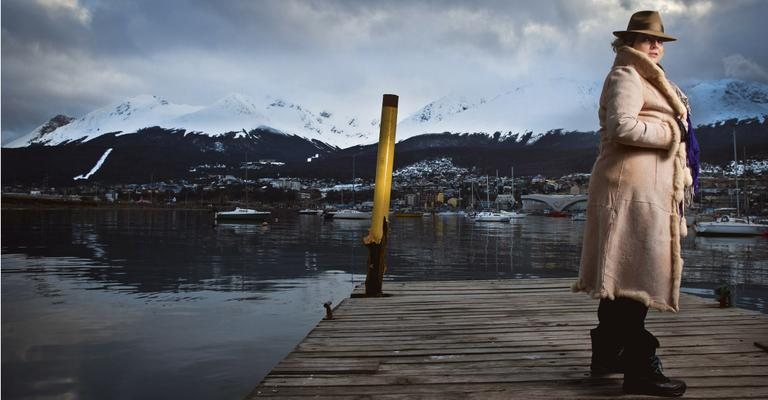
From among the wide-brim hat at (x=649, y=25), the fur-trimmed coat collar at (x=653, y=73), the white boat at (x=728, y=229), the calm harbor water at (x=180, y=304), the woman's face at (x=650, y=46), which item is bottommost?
the calm harbor water at (x=180, y=304)

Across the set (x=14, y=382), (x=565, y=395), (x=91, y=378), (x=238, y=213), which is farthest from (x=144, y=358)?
(x=238, y=213)

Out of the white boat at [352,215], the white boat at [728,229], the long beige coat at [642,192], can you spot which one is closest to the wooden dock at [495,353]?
the long beige coat at [642,192]

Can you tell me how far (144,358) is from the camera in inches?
325

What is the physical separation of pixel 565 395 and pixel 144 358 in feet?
21.8

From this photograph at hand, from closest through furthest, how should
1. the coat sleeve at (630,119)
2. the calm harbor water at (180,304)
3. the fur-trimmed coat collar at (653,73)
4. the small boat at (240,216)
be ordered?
1. the coat sleeve at (630,119)
2. the fur-trimmed coat collar at (653,73)
3. the calm harbor water at (180,304)
4. the small boat at (240,216)

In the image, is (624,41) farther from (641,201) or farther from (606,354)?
(606,354)

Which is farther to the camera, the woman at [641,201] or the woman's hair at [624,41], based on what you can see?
the woman's hair at [624,41]

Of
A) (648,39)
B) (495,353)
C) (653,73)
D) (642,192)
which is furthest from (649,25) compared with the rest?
(495,353)

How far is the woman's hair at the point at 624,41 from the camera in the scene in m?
3.51

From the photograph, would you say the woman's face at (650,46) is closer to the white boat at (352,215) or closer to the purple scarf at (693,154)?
the purple scarf at (693,154)

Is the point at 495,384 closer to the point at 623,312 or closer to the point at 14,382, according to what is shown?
the point at 623,312

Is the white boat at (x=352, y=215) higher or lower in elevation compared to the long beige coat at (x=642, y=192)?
lower

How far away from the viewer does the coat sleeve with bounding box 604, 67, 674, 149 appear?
3217mm

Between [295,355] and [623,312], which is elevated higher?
[623,312]
